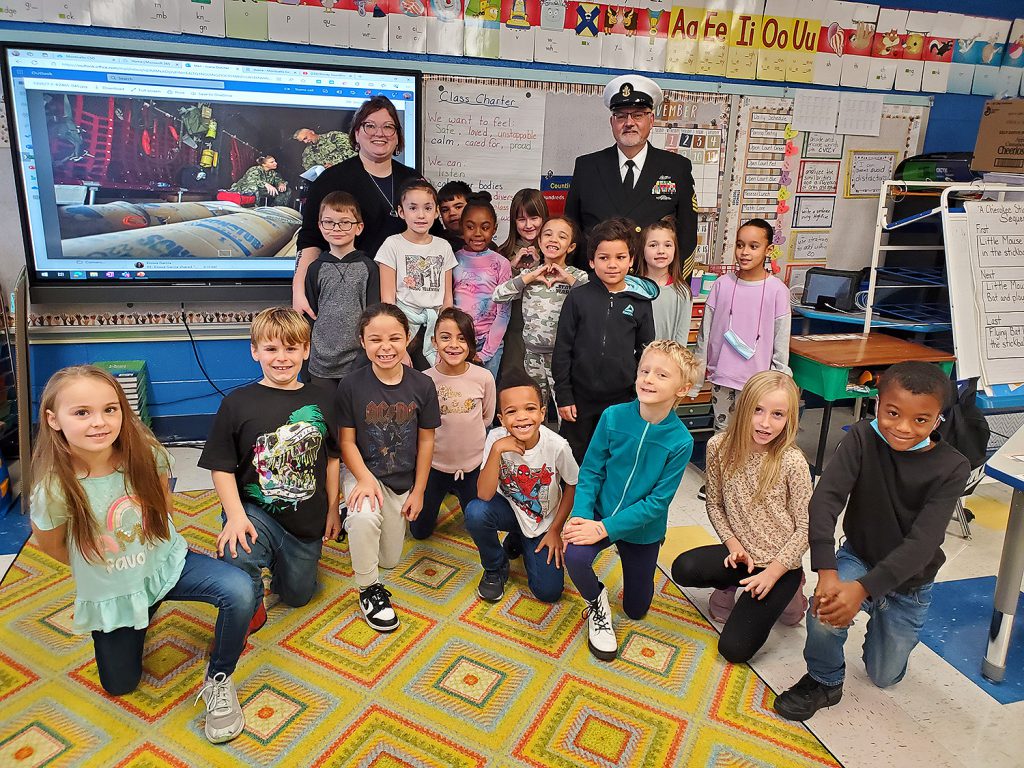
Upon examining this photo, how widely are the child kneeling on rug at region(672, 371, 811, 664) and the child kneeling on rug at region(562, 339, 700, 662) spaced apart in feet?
0.50

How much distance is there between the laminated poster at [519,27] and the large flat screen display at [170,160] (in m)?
0.55

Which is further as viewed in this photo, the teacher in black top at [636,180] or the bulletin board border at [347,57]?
the teacher in black top at [636,180]

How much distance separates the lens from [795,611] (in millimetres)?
2121

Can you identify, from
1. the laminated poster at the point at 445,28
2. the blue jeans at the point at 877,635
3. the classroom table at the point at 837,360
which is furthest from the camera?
the laminated poster at the point at 445,28

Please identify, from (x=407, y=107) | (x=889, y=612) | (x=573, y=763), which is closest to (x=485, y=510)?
(x=573, y=763)

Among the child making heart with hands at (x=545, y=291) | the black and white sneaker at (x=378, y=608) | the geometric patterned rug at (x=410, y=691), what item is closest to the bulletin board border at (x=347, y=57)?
the child making heart with hands at (x=545, y=291)

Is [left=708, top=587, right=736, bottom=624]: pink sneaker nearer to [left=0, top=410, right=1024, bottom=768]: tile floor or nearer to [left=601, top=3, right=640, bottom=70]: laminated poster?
[left=0, top=410, right=1024, bottom=768]: tile floor

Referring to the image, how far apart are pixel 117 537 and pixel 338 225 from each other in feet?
4.49

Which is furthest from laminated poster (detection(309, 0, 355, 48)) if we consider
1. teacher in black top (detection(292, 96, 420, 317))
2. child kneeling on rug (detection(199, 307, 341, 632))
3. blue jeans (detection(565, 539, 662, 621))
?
blue jeans (detection(565, 539, 662, 621))

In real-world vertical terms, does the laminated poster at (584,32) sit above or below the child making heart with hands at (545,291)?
above

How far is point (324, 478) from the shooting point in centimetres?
208

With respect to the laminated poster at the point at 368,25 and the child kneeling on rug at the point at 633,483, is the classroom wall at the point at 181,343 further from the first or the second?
the child kneeling on rug at the point at 633,483

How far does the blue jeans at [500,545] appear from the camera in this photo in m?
2.16

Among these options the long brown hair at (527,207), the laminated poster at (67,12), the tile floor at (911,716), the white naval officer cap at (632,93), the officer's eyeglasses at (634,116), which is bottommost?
the tile floor at (911,716)
